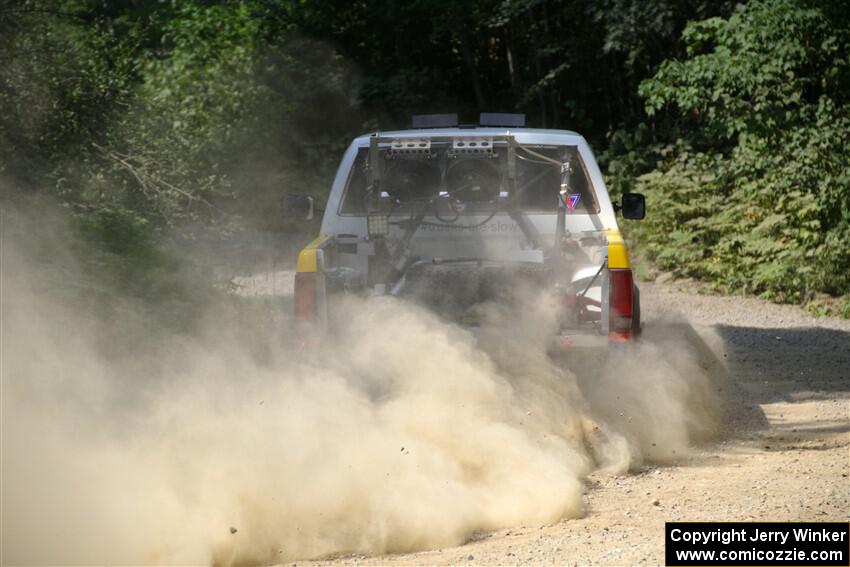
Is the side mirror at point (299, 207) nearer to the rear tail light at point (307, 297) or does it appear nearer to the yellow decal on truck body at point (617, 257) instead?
the rear tail light at point (307, 297)

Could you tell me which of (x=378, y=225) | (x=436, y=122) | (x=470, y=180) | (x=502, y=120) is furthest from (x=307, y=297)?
(x=502, y=120)

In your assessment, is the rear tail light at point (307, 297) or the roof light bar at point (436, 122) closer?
the rear tail light at point (307, 297)

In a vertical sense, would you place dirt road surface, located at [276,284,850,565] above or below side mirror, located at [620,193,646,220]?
below

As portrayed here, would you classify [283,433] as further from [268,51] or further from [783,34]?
[268,51]

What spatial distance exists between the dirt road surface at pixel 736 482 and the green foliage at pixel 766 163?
3.66 meters

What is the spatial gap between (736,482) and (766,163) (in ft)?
34.0

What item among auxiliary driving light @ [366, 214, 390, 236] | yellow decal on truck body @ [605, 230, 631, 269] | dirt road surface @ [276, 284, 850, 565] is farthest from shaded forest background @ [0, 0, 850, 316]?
yellow decal on truck body @ [605, 230, 631, 269]

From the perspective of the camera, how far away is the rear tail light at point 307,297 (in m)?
7.32

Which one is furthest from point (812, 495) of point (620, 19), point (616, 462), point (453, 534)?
point (620, 19)

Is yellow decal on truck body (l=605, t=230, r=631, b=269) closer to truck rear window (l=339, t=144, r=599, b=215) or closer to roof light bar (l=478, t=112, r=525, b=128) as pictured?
truck rear window (l=339, t=144, r=599, b=215)

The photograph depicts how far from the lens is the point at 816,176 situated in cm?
A: 1538

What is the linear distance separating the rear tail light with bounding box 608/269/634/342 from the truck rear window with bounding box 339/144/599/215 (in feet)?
3.59

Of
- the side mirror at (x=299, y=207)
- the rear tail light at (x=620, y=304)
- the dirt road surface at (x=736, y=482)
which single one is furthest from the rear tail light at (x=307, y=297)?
the dirt road surface at (x=736, y=482)

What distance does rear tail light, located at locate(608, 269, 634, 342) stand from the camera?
23.8 ft
